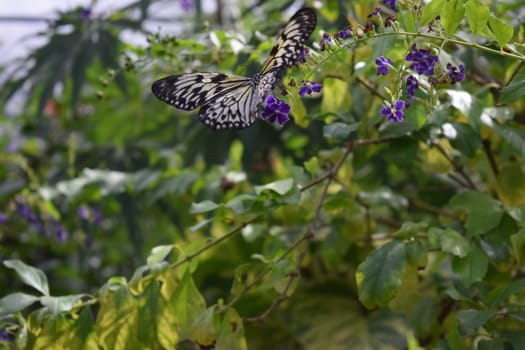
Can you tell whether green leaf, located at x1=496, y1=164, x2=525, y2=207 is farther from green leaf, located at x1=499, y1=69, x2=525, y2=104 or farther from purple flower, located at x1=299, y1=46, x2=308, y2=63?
purple flower, located at x1=299, y1=46, x2=308, y2=63

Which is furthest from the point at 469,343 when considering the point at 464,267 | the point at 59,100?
the point at 59,100

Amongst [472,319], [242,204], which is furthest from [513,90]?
[242,204]

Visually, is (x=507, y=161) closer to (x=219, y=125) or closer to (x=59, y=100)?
(x=219, y=125)

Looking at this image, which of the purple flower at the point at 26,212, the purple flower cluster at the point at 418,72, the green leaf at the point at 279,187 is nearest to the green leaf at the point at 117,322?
the green leaf at the point at 279,187

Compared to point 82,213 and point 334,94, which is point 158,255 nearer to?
point 334,94

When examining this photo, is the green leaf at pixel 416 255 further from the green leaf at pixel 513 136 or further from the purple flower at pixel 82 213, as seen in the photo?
the purple flower at pixel 82 213

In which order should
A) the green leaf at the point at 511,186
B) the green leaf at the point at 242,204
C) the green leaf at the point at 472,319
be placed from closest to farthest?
the green leaf at the point at 472,319 → the green leaf at the point at 242,204 → the green leaf at the point at 511,186

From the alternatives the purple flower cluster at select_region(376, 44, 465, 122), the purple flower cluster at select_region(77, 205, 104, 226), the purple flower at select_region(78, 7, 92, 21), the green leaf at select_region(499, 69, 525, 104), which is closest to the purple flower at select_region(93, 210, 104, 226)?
the purple flower cluster at select_region(77, 205, 104, 226)
